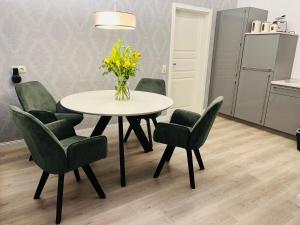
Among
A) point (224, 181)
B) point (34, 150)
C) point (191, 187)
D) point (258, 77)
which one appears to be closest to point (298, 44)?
point (258, 77)

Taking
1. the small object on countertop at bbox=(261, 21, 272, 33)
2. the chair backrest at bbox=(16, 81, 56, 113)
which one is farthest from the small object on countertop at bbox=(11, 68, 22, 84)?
the small object on countertop at bbox=(261, 21, 272, 33)

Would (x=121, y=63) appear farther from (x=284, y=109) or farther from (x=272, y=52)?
(x=284, y=109)

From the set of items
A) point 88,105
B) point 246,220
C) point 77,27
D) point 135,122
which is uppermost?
point 77,27

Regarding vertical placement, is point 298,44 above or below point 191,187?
above

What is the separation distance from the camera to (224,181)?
8.46 ft

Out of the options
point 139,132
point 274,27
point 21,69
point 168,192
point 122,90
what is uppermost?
point 274,27

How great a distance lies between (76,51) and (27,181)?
1781 millimetres

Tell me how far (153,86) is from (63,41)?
137 centimetres

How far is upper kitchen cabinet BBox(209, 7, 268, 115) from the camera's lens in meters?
4.25

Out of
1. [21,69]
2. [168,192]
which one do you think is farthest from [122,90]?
[21,69]

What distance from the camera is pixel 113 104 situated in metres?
2.43

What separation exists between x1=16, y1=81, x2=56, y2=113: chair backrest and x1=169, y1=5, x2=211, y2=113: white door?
2166 millimetres

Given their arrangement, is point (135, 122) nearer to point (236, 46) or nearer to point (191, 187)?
point (191, 187)

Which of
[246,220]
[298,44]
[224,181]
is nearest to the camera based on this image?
[246,220]
